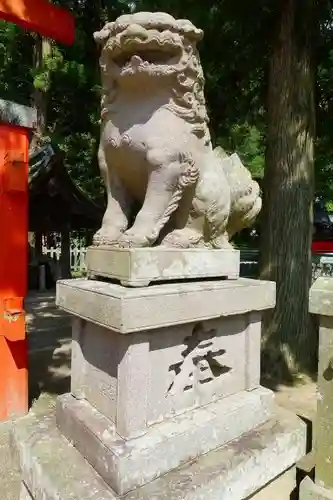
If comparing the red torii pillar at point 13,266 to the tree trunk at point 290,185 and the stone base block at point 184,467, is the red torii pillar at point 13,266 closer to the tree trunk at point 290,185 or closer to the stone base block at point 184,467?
the stone base block at point 184,467

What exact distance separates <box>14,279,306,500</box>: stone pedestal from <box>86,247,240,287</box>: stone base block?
0.20ft

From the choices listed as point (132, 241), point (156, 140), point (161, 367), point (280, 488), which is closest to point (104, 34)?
point (156, 140)

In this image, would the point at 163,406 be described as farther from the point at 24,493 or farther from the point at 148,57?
the point at 148,57

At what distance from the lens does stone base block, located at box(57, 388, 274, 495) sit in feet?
5.94

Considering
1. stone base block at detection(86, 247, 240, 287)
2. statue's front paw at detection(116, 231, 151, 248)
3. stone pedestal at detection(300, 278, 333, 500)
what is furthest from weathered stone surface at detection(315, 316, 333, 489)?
statue's front paw at detection(116, 231, 151, 248)

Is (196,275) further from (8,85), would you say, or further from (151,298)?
(8,85)

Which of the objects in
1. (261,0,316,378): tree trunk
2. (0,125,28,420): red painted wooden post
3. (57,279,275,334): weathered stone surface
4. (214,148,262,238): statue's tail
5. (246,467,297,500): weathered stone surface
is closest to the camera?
(57,279,275,334): weathered stone surface

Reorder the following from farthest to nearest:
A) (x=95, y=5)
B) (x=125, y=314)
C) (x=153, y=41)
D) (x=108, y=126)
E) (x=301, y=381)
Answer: (x=95, y=5), (x=301, y=381), (x=108, y=126), (x=153, y=41), (x=125, y=314)

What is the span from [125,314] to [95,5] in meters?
7.74

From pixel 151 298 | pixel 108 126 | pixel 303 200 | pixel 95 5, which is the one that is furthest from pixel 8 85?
pixel 151 298

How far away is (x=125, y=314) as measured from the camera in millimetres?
1757

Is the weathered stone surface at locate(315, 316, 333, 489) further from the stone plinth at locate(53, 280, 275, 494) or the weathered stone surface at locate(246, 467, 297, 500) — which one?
the stone plinth at locate(53, 280, 275, 494)

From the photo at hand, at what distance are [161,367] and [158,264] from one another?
0.49 metres

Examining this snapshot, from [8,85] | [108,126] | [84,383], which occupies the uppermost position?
[8,85]
